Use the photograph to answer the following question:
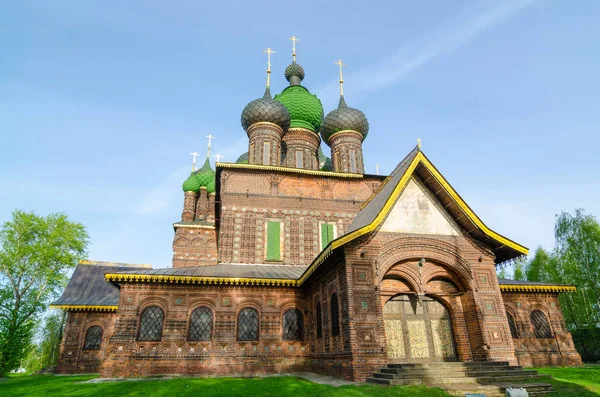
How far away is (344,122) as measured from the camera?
22.9m

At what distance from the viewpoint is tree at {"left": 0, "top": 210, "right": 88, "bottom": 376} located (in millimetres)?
20922

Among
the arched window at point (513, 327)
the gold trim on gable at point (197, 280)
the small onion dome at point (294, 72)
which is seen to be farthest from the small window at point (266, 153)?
the arched window at point (513, 327)

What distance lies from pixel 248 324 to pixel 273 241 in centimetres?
479

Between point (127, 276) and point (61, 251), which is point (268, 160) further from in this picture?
point (61, 251)

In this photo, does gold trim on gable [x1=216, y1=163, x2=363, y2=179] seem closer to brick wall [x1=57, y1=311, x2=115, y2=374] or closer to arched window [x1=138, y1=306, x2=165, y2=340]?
arched window [x1=138, y1=306, x2=165, y2=340]

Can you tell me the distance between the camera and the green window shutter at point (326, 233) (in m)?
18.3

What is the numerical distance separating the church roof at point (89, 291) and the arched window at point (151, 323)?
4061mm

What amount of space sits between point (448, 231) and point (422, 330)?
3204 millimetres

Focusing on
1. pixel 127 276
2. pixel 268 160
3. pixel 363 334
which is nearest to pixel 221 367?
pixel 127 276

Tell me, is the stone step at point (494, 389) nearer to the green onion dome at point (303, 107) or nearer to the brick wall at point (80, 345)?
the brick wall at point (80, 345)

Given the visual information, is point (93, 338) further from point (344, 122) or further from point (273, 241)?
point (344, 122)

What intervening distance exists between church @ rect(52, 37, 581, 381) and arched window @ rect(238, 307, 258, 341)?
0.04m

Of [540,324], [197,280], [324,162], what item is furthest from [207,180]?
[540,324]

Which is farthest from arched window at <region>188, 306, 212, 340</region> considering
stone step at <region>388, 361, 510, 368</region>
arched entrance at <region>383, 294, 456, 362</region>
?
stone step at <region>388, 361, 510, 368</region>
